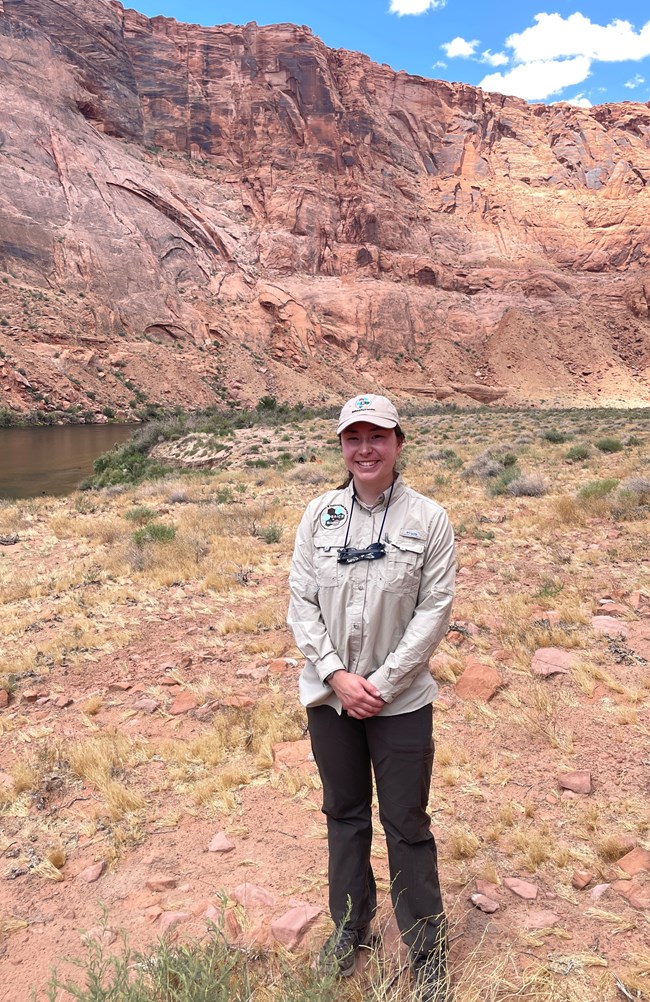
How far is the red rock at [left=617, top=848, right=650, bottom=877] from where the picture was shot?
2.53m

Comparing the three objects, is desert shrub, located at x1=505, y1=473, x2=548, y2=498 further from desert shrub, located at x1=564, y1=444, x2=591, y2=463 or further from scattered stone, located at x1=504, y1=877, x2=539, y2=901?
scattered stone, located at x1=504, y1=877, x2=539, y2=901

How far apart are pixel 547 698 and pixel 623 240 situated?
70.7 m

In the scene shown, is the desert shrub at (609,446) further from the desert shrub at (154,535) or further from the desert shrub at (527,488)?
the desert shrub at (154,535)

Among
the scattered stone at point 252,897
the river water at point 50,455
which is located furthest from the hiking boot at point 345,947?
the river water at point 50,455

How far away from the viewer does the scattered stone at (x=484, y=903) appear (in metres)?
2.43

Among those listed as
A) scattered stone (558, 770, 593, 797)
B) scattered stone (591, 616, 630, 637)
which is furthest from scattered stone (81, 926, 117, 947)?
scattered stone (591, 616, 630, 637)

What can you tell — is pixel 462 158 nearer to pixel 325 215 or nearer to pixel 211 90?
pixel 325 215

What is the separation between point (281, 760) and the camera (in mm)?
3676

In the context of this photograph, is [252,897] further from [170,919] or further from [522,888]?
[522,888]

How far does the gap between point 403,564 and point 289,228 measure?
62620mm

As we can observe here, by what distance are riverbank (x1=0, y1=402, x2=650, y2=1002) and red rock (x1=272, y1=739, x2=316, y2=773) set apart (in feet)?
0.07

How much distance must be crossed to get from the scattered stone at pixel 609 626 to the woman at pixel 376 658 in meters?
3.22

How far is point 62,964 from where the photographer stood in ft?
7.77

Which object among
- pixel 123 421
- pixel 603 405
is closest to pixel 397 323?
pixel 603 405
